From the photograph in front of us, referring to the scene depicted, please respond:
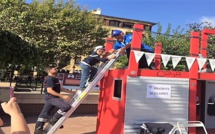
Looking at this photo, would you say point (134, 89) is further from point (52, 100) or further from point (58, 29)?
point (58, 29)

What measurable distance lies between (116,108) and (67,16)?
2393 centimetres

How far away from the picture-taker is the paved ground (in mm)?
8719

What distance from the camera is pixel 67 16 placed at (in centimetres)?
2995

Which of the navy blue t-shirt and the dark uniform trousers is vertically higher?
the navy blue t-shirt

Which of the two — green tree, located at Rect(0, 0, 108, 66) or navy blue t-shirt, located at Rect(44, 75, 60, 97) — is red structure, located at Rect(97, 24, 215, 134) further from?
green tree, located at Rect(0, 0, 108, 66)

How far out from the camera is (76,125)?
32.1 ft

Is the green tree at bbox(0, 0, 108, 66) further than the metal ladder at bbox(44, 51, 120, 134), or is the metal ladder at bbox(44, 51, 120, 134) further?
the green tree at bbox(0, 0, 108, 66)

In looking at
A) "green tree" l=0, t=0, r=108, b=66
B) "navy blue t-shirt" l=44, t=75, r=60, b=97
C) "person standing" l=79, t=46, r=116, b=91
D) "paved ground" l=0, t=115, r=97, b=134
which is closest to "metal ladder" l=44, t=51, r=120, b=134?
"person standing" l=79, t=46, r=116, b=91

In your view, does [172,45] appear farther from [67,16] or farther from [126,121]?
[67,16]

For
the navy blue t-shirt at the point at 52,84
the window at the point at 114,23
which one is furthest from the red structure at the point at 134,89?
the window at the point at 114,23

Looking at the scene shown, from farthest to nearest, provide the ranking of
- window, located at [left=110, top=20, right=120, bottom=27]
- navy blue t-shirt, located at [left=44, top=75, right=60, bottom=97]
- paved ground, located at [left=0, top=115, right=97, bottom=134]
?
window, located at [left=110, top=20, right=120, bottom=27] < paved ground, located at [left=0, top=115, right=97, bottom=134] < navy blue t-shirt, located at [left=44, top=75, right=60, bottom=97]

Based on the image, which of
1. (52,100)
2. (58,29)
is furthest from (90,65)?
(58,29)

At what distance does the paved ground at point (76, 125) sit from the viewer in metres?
8.72

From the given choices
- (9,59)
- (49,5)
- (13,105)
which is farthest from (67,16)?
(13,105)
